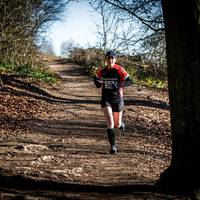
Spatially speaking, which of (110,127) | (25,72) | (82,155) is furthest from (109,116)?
(25,72)

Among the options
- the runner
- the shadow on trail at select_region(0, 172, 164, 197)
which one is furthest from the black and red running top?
the shadow on trail at select_region(0, 172, 164, 197)

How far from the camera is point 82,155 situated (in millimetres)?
8516

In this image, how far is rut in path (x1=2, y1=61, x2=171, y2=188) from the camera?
6957mm

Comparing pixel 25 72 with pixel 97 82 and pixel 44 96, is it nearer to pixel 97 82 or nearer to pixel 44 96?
pixel 44 96

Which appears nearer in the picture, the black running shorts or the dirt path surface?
the dirt path surface

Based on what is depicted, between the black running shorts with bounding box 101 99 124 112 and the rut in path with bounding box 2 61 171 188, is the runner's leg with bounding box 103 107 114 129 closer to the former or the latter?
the black running shorts with bounding box 101 99 124 112

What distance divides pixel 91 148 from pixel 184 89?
437cm

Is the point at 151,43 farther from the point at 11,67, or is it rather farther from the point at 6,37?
the point at 11,67

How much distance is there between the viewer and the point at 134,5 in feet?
54.9

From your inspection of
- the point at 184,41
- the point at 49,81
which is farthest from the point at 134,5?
the point at 184,41

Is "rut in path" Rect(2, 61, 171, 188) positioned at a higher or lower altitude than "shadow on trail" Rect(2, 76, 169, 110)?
lower

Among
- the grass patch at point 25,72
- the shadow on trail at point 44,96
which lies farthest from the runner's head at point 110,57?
the grass patch at point 25,72

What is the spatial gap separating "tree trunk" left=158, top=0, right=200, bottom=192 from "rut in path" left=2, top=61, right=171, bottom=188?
4.07 ft

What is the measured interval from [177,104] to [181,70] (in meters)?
0.43
